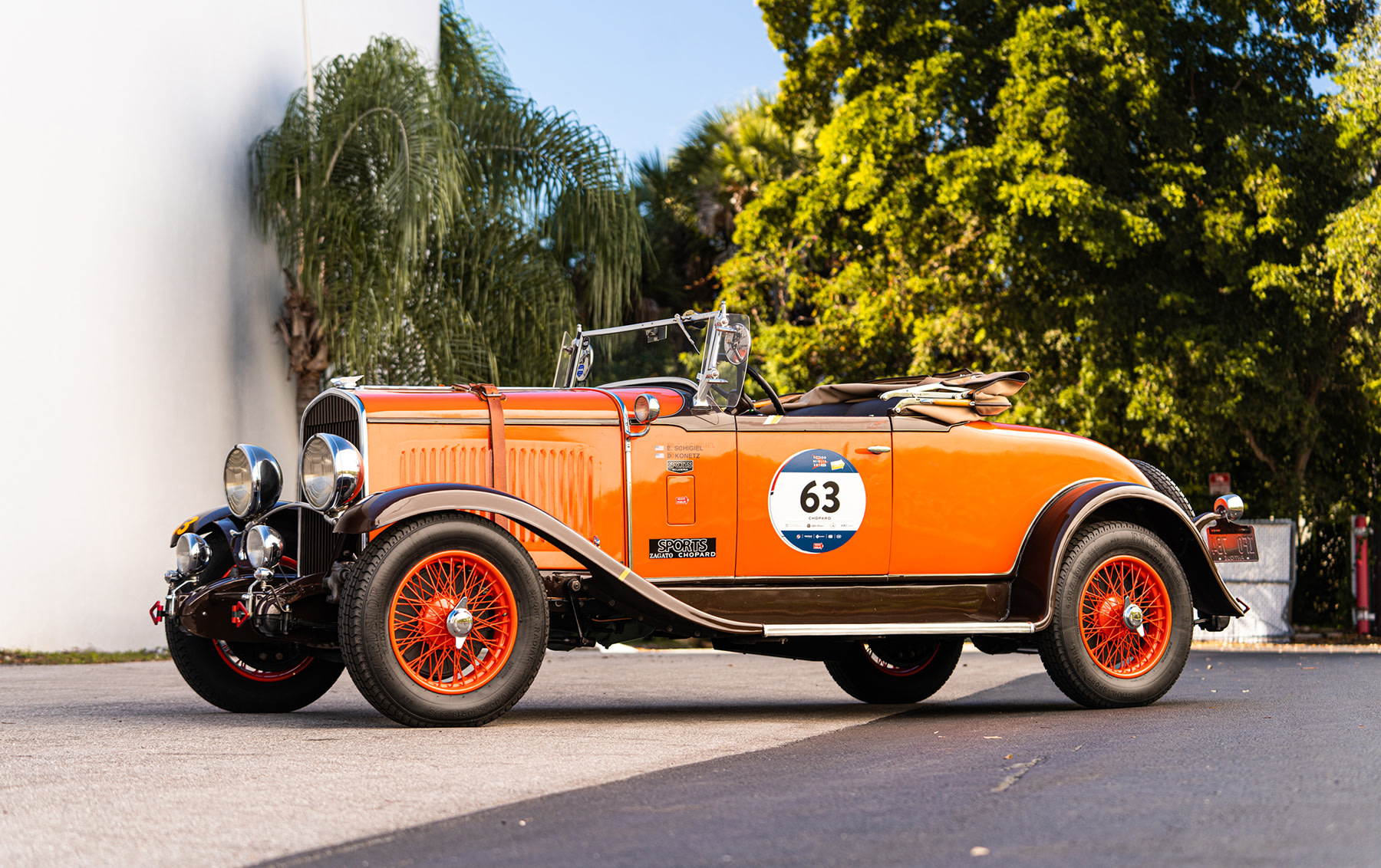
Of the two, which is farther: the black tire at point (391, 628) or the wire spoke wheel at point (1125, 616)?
the wire spoke wheel at point (1125, 616)

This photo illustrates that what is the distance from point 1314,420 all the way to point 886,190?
5931mm

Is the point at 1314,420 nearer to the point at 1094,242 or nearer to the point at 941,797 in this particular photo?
the point at 1094,242

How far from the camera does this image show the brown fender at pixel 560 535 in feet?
20.9

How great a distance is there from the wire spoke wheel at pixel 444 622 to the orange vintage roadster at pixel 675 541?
1 cm

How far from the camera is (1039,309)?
18.8 meters

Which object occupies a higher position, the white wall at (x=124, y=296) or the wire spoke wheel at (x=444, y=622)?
the white wall at (x=124, y=296)

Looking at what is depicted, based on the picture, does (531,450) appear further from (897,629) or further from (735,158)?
(735,158)

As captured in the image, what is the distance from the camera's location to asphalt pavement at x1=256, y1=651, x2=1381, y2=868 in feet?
12.5

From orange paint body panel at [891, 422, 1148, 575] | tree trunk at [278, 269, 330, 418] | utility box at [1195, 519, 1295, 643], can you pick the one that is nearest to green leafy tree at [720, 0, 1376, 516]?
utility box at [1195, 519, 1295, 643]

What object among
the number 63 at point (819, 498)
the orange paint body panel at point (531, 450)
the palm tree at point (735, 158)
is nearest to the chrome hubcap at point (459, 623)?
the orange paint body panel at point (531, 450)

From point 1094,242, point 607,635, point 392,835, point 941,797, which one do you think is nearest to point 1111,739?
point 941,797

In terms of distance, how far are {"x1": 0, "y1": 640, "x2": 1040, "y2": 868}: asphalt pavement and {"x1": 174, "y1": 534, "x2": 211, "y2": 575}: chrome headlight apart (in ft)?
2.38

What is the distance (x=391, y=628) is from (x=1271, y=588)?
13674 mm

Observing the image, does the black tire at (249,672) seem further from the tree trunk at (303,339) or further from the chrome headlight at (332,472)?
the tree trunk at (303,339)
